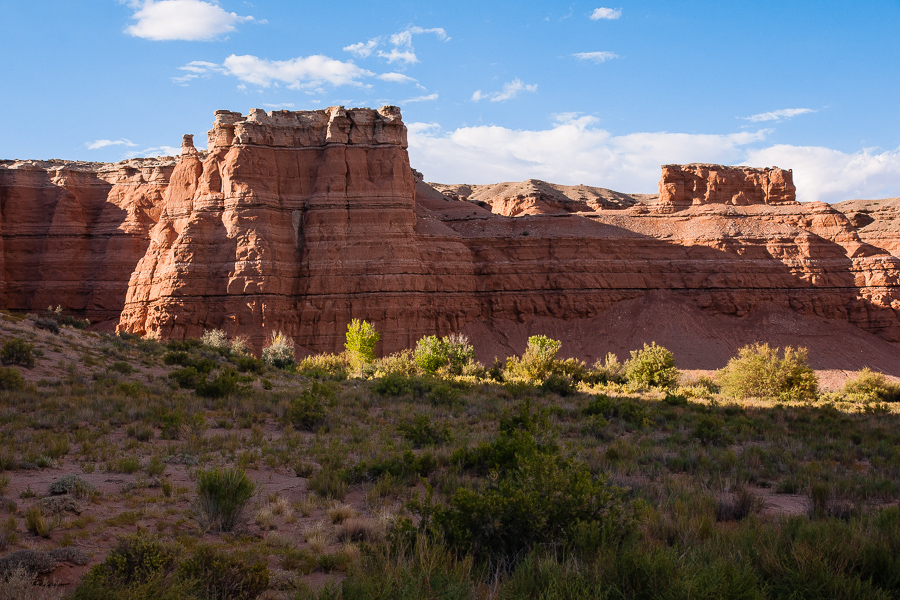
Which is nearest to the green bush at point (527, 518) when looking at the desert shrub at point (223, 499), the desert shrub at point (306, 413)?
the desert shrub at point (223, 499)

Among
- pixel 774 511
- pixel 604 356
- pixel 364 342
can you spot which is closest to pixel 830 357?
pixel 604 356

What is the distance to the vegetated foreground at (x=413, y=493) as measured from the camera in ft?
17.4

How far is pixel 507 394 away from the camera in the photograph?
2152cm

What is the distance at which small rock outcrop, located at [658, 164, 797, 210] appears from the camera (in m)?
57.6

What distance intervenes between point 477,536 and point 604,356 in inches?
1512

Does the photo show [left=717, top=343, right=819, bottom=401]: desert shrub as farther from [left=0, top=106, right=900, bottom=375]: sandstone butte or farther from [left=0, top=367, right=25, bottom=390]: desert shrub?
[left=0, top=367, right=25, bottom=390]: desert shrub

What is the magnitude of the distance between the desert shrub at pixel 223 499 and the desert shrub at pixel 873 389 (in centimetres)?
2605

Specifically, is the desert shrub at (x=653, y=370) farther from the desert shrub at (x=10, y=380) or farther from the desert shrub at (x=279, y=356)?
the desert shrub at (x=10, y=380)

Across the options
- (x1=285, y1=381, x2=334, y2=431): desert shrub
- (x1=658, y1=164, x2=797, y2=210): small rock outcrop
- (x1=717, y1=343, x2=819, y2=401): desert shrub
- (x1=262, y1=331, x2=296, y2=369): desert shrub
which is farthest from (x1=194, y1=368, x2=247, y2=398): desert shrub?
(x1=658, y1=164, x2=797, y2=210): small rock outcrop

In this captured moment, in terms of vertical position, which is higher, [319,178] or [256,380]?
[319,178]

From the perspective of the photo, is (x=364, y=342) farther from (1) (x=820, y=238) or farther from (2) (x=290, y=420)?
(1) (x=820, y=238)

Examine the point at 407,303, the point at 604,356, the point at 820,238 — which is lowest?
the point at 604,356

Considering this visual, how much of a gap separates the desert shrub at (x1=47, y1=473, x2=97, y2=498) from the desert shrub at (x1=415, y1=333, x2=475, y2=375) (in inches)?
851

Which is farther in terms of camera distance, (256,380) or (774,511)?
(256,380)
